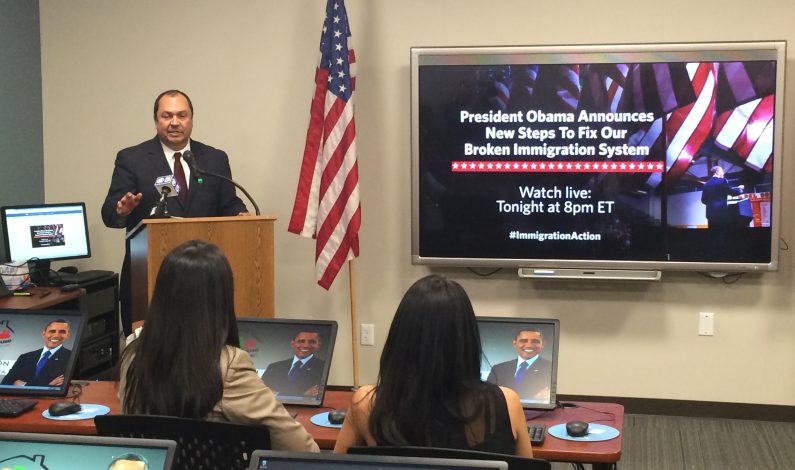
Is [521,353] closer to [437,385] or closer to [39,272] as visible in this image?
[437,385]

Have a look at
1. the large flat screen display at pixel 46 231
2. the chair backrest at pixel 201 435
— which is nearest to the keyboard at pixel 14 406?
the chair backrest at pixel 201 435

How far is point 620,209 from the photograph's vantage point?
16.1 feet

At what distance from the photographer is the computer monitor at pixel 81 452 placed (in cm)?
179

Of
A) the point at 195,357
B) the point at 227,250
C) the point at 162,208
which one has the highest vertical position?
the point at 162,208

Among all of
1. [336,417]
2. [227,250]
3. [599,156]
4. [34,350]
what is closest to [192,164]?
[227,250]

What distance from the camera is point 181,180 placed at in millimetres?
4375

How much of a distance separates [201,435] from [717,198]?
11.1 ft

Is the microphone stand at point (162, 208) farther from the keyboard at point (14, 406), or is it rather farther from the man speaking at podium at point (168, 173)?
the keyboard at point (14, 406)

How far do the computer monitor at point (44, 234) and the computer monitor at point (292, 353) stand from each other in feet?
7.75

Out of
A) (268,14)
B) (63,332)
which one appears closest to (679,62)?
(268,14)

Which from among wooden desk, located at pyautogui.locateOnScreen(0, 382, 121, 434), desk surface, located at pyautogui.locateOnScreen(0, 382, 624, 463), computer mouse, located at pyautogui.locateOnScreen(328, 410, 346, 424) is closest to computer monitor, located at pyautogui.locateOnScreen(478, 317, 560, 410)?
desk surface, located at pyautogui.locateOnScreen(0, 382, 624, 463)

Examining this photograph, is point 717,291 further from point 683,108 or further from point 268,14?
point 268,14

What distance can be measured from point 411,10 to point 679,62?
4.75 feet

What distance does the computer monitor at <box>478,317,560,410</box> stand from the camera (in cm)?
304
